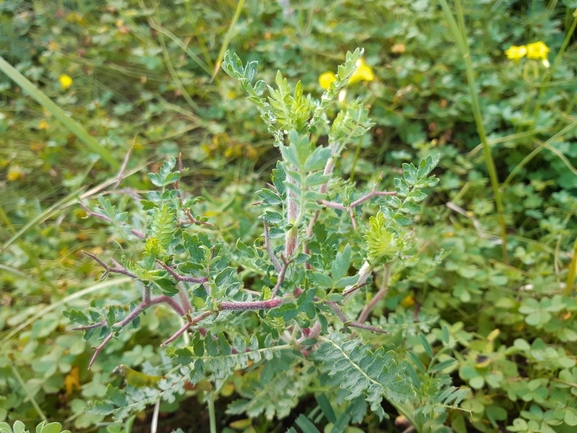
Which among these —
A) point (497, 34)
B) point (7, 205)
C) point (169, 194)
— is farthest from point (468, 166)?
point (7, 205)

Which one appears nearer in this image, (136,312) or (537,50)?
(136,312)

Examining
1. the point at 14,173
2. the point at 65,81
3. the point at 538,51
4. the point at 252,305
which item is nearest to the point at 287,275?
the point at 252,305

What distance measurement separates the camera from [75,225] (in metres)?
1.58

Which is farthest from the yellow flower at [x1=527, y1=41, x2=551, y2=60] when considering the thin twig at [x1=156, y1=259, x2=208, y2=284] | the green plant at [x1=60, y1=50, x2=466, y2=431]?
the thin twig at [x1=156, y1=259, x2=208, y2=284]

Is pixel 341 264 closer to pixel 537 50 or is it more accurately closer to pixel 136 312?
pixel 136 312

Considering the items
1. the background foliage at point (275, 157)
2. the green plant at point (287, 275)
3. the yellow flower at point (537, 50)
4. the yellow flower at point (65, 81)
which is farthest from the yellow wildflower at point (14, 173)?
the yellow flower at point (537, 50)

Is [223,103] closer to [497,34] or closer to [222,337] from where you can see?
[497,34]

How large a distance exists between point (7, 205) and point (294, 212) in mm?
1487

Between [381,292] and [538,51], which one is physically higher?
[538,51]

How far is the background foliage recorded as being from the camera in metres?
0.96

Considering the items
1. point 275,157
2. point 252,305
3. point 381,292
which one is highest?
point 252,305

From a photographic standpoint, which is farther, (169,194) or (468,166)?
(468,166)

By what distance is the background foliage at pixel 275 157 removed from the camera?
0.96 m

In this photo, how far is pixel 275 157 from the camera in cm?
174
